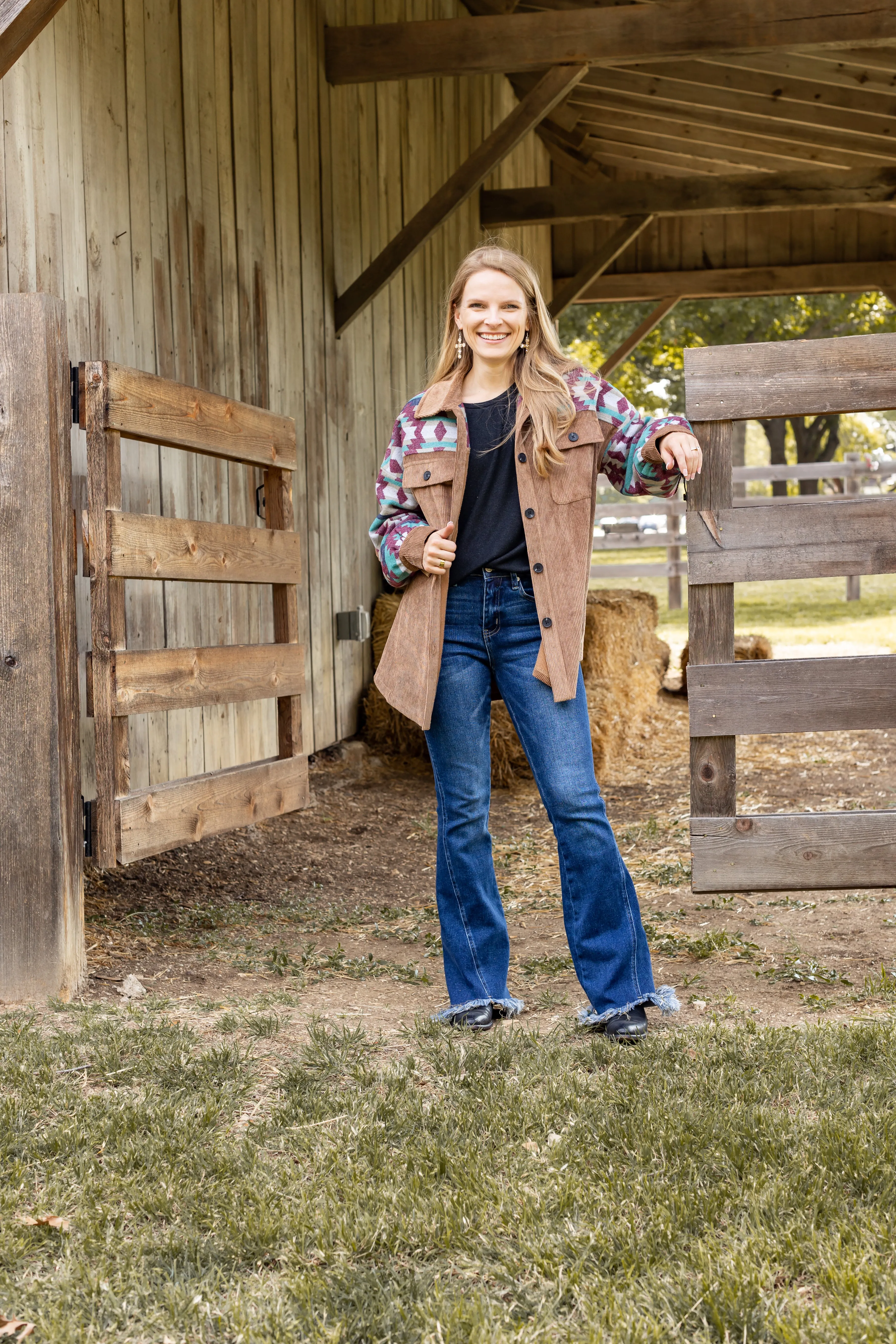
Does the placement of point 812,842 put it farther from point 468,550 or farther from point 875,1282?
point 875,1282

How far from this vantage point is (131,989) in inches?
138

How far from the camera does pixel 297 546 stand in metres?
5.03

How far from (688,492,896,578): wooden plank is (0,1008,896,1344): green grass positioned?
45.6 inches

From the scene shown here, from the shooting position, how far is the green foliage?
20594mm

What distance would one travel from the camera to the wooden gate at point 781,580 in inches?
132

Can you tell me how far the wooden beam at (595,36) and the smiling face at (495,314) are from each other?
4232 mm

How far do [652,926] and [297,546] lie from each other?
6.54ft

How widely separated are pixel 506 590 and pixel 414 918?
179cm

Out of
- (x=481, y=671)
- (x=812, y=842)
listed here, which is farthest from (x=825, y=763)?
(x=481, y=671)

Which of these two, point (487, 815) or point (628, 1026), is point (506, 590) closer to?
point (487, 815)

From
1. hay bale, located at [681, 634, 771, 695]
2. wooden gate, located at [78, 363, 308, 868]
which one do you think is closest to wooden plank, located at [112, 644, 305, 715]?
wooden gate, located at [78, 363, 308, 868]

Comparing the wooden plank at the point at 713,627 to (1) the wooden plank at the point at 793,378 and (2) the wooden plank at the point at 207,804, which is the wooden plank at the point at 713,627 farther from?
(2) the wooden plank at the point at 207,804

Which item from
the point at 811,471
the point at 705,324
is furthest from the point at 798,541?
the point at 705,324

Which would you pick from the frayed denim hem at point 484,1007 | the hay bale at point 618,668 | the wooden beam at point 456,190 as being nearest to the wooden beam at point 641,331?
the hay bale at point 618,668
